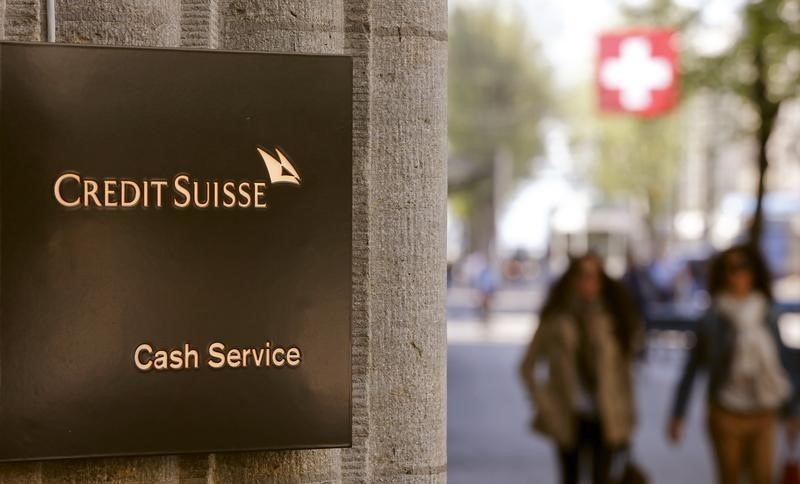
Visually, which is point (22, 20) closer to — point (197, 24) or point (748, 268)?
point (197, 24)

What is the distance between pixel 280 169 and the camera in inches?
121

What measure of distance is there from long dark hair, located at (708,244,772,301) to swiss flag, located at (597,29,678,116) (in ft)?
20.2

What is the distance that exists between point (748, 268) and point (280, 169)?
560 centimetres

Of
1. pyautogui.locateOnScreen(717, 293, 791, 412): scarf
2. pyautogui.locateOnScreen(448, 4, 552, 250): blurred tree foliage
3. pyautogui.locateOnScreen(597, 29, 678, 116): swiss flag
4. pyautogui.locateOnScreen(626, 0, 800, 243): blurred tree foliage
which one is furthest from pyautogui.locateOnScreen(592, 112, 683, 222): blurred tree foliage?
pyautogui.locateOnScreen(717, 293, 791, 412): scarf

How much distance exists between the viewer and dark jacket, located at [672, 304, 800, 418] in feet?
26.1

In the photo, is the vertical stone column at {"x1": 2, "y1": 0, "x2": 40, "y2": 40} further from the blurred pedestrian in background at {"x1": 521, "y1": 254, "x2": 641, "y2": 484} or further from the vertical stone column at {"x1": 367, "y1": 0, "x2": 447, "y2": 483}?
the blurred pedestrian in background at {"x1": 521, "y1": 254, "x2": 641, "y2": 484}

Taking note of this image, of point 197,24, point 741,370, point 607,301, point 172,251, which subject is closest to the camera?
point 172,251

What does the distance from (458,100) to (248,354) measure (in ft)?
161

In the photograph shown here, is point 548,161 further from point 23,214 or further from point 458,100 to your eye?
point 23,214

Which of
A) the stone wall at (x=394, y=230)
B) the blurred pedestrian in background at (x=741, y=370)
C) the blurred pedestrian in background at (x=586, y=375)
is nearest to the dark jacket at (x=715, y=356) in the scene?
the blurred pedestrian in background at (x=741, y=370)

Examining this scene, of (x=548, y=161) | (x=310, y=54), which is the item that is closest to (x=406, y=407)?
(x=310, y=54)

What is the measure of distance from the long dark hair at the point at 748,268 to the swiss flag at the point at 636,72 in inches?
243

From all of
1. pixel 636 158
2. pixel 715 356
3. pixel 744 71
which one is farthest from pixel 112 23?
pixel 636 158

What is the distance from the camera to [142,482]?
10.4 feet
